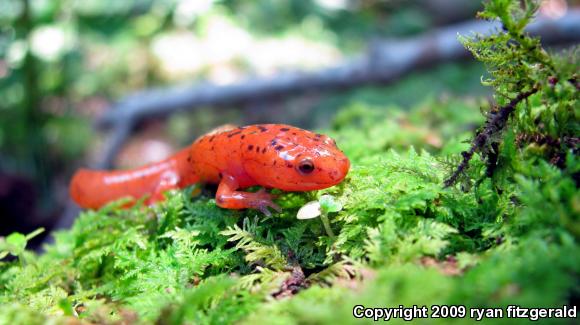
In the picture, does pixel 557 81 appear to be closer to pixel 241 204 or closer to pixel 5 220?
pixel 241 204

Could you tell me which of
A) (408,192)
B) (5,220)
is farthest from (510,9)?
(5,220)

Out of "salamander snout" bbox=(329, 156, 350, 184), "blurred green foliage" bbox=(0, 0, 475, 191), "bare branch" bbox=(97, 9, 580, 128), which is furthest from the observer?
"bare branch" bbox=(97, 9, 580, 128)

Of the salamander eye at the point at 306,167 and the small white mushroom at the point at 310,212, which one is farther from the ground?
the salamander eye at the point at 306,167

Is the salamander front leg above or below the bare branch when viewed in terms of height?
above

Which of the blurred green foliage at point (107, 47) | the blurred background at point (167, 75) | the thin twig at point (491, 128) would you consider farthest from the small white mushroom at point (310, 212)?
A: the blurred green foliage at point (107, 47)

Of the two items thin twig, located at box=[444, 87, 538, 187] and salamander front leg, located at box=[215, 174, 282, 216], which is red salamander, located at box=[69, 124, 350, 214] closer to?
salamander front leg, located at box=[215, 174, 282, 216]

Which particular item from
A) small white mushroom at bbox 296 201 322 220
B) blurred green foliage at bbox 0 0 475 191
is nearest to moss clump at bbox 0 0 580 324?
small white mushroom at bbox 296 201 322 220

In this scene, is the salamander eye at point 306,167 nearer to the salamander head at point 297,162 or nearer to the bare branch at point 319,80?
the salamander head at point 297,162
